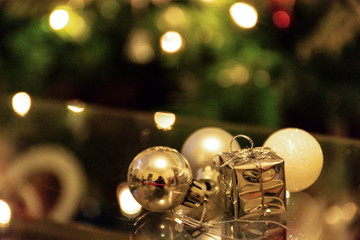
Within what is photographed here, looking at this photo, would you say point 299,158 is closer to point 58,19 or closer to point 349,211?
point 349,211

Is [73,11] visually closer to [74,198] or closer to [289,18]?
[289,18]

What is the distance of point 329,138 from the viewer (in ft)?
3.16

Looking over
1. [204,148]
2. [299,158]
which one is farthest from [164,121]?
[299,158]

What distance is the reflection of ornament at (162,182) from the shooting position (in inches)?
25.1

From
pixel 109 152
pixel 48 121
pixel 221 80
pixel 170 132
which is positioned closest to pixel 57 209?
pixel 109 152

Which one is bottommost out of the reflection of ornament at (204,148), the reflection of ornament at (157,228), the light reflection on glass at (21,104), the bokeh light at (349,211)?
the reflection of ornament at (157,228)

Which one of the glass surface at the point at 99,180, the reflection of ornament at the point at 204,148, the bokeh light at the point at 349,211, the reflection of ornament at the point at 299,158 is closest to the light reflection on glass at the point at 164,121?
the glass surface at the point at 99,180

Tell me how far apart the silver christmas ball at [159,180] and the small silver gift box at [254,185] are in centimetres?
6

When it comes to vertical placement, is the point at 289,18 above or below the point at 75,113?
above

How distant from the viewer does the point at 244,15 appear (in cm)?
133

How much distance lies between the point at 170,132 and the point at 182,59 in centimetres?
47

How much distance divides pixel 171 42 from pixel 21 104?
18.2 inches

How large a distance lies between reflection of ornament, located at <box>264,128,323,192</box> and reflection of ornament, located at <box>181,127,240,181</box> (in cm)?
8

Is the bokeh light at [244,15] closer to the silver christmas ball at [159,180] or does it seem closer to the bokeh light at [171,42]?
the bokeh light at [171,42]
